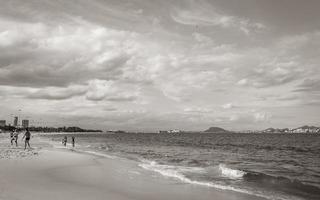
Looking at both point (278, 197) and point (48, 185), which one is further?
point (278, 197)

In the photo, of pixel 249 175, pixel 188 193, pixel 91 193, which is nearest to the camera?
pixel 91 193

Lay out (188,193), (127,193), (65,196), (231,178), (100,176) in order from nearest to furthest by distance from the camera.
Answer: (65,196) → (127,193) → (188,193) → (100,176) → (231,178)

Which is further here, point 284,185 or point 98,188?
point 284,185

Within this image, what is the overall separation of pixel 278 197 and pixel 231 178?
6221 mm

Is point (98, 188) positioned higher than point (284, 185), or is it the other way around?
point (98, 188)

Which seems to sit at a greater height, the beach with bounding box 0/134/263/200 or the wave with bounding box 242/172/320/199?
the beach with bounding box 0/134/263/200

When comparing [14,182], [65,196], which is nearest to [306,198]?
[65,196]

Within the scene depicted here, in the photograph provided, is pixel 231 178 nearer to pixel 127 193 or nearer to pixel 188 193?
pixel 188 193

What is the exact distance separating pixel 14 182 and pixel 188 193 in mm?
7322

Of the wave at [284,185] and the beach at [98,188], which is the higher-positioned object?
the beach at [98,188]

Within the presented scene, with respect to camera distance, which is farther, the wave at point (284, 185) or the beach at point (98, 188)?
the wave at point (284, 185)

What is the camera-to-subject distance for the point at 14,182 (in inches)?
A: 539

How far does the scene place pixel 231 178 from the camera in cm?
2184

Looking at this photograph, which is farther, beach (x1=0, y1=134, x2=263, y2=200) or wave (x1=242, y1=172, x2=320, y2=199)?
wave (x1=242, y1=172, x2=320, y2=199)
